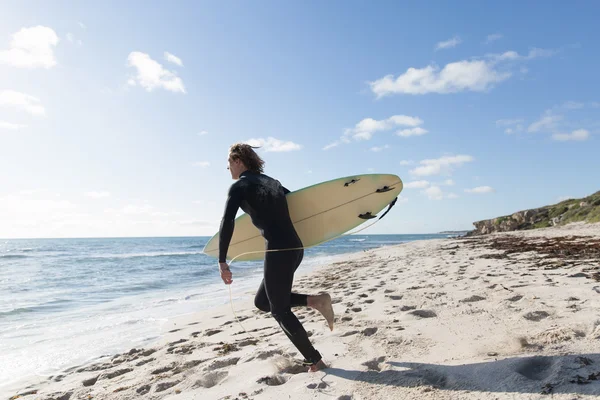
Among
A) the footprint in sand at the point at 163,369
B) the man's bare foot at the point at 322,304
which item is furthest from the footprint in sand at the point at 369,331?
the footprint in sand at the point at 163,369

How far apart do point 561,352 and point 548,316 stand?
954mm

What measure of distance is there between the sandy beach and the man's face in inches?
58.5

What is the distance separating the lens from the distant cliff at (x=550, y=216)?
77.8 feet

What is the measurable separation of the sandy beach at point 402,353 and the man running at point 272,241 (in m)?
0.34

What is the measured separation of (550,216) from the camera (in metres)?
29.0

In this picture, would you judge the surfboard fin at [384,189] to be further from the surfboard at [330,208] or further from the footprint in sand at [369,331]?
the footprint in sand at [369,331]

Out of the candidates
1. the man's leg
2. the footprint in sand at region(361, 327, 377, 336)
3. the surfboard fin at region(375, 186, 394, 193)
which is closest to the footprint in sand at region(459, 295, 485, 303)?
the footprint in sand at region(361, 327, 377, 336)

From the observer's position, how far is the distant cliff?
77.8 ft

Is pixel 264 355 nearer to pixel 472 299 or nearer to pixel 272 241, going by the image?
pixel 272 241

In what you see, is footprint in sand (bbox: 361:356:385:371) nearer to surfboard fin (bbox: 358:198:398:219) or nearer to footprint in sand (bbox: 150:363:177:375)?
surfboard fin (bbox: 358:198:398:219)

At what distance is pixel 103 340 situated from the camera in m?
5.30

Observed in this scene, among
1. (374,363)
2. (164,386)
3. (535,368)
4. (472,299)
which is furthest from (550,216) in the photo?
(164,386)

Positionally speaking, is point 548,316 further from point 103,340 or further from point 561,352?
point 103,340

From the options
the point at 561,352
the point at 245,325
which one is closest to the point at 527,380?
the point at 561,352
